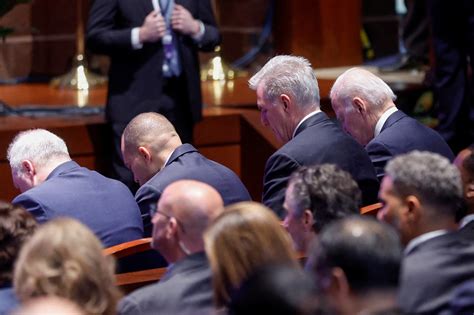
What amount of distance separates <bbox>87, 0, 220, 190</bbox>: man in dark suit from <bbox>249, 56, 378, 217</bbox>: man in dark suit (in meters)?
1.14

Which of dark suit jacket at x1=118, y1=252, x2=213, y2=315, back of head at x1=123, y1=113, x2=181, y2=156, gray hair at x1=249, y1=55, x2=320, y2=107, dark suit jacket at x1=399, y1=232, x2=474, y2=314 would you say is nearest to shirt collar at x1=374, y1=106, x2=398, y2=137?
gray hair at x1=249, y1=55, x2=320, y2=107

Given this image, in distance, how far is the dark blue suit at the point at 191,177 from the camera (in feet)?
16.0

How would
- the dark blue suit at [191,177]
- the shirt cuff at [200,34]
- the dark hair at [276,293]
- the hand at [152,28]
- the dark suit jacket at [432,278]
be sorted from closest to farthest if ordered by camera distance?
the dark hair at [276,293], the dark suit jacket at [432,278], the dark blue suit at [191,177], the hand at [152,28], the shirt cuff at [200,34]

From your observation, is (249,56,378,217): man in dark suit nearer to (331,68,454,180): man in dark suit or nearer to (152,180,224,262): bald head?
(331,68,454,180): man in dark suit

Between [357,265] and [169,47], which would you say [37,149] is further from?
[357,265]

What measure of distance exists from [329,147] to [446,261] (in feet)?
4.70

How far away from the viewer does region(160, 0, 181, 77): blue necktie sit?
6.55 m

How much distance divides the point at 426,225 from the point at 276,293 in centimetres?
121

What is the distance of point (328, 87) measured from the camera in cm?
835

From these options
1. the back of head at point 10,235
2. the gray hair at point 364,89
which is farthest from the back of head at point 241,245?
the gray hair at point 364,89

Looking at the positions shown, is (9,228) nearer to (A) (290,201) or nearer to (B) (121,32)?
(A) (290,201)

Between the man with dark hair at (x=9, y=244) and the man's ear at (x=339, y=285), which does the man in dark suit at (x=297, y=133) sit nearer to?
the man with dark hair at (x=9, y=244)

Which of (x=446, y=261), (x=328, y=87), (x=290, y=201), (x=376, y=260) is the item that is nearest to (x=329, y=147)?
(x=290, y=201)

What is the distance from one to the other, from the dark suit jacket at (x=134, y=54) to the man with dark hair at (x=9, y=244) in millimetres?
2846
